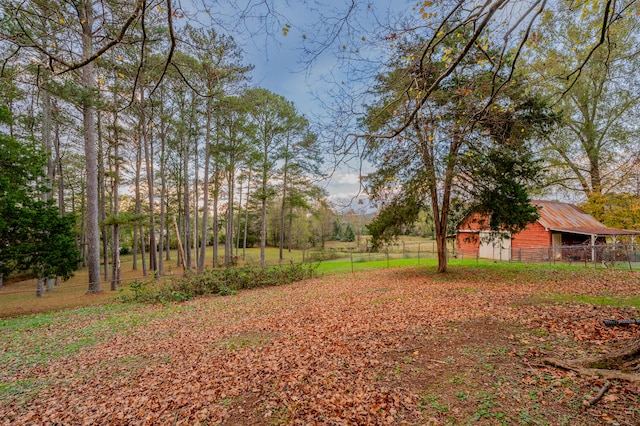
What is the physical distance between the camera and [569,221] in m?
19.2

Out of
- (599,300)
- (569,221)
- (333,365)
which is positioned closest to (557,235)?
(569,221)

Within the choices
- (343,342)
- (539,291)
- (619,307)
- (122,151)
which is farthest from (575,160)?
(122,151)

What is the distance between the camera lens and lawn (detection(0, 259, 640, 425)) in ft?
9.45

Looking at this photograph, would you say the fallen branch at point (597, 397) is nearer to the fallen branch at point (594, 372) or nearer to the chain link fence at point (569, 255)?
the fallen branch at point (594, 372)

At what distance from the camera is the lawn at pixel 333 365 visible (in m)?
2.88

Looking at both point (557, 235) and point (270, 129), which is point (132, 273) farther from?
point (557, 235)

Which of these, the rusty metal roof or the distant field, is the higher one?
the rusty metal roof

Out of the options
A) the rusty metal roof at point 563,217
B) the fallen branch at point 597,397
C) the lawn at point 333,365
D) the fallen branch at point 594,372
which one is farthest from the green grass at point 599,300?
the rusty metal roof at point 563,217

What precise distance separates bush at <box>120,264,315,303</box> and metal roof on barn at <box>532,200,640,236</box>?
17.5 meters

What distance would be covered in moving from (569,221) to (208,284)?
2398 centimetres

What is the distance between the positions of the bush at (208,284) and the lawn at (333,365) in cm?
269

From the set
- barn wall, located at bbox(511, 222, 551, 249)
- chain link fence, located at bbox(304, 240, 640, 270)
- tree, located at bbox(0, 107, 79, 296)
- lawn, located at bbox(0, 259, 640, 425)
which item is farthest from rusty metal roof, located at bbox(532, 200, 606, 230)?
tree, located at bbox(0, 107, 79, 296)

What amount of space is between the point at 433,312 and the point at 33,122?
2016 cm

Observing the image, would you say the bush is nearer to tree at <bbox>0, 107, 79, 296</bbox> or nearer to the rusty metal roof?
tree at <bbox>0, 107, 79, 296</bbox>
